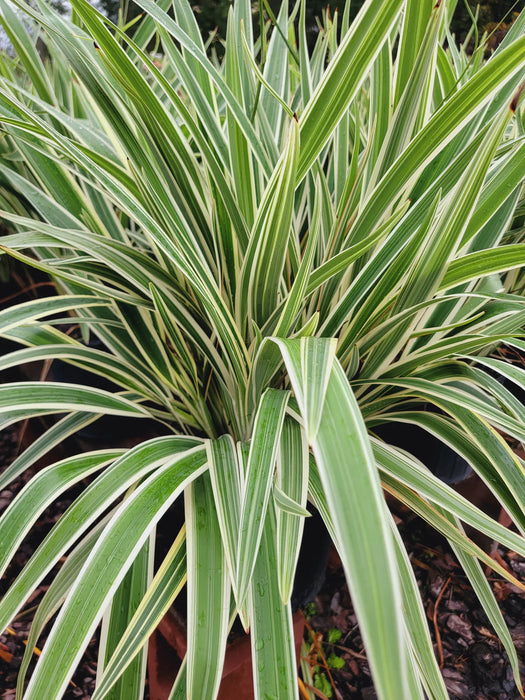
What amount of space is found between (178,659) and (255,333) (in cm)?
50

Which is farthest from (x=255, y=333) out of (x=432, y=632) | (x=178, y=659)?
(x=432, y=632)

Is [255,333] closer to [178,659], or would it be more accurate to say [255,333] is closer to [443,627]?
[178,659]

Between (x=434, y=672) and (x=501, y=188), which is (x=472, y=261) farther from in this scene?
(x=434, y=672)

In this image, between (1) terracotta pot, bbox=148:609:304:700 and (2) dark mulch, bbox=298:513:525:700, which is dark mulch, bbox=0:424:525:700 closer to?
(2) dark mulch, bbox=298:513:525:700

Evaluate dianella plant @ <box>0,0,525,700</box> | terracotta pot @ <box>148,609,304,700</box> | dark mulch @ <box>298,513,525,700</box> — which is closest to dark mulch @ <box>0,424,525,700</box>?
dark mulch @ <box>298,513,525,700</box>

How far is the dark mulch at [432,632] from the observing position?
2.66 ft

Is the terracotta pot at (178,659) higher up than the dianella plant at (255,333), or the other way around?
the dianella plant at (255,333)

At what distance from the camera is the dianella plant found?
41cm

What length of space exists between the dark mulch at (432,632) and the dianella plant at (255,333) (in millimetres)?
373

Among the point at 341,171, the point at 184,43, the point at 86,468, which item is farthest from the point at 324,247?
the point at 86,468

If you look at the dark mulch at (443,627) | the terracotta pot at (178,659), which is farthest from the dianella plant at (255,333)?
the dark mulch at (443,627)

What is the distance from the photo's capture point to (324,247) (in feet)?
2.31

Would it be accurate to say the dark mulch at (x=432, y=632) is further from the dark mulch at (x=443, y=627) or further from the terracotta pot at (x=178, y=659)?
the terracotta pot at (x=178, y=659)

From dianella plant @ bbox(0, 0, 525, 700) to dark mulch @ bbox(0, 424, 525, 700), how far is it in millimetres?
373
